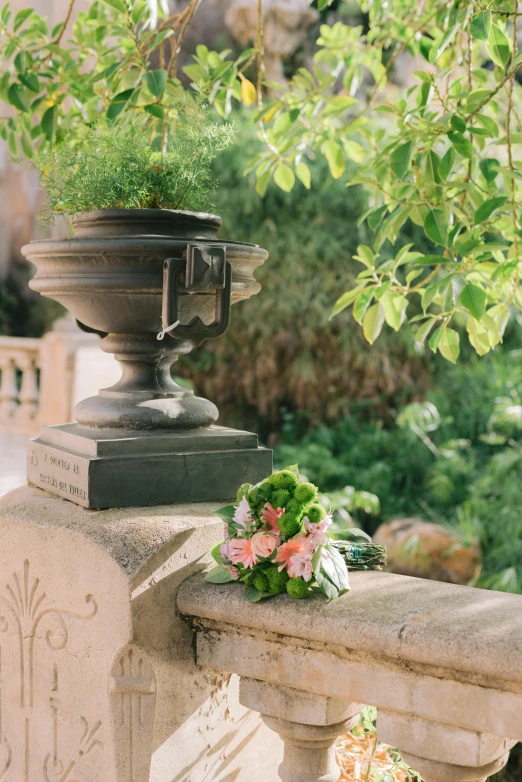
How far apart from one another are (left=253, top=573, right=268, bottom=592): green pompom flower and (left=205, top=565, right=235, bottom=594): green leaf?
9cm

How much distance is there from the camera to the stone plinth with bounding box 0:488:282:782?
1.77m

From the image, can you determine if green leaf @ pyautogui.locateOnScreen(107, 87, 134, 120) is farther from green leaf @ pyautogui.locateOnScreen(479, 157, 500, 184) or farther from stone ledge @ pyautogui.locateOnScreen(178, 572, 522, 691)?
stone ledge @ pyautogui.locateOnScreen(178, 572, 522, 691)

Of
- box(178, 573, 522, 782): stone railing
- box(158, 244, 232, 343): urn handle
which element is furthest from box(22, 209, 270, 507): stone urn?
box(178, 573, 522, 782): stone railing

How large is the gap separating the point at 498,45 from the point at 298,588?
1.27 meters

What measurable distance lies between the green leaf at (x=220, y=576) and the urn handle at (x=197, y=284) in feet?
1.66

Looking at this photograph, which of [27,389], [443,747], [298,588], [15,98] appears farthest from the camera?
[27,389]

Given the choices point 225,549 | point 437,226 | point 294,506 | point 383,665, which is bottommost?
point 383,665

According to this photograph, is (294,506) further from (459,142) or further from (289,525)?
(459,142)

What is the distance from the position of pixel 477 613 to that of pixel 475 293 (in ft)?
2.28

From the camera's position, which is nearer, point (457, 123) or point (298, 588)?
point (298, 588)

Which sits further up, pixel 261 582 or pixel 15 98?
A: pixel 15 98

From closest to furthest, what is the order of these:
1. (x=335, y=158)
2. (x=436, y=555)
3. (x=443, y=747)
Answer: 1. (x=443, y=747)
2. (x=335, y=158)
3. (x=436, y=555)

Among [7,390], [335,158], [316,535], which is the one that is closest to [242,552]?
[316,535]

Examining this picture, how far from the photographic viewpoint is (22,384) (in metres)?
6.64
